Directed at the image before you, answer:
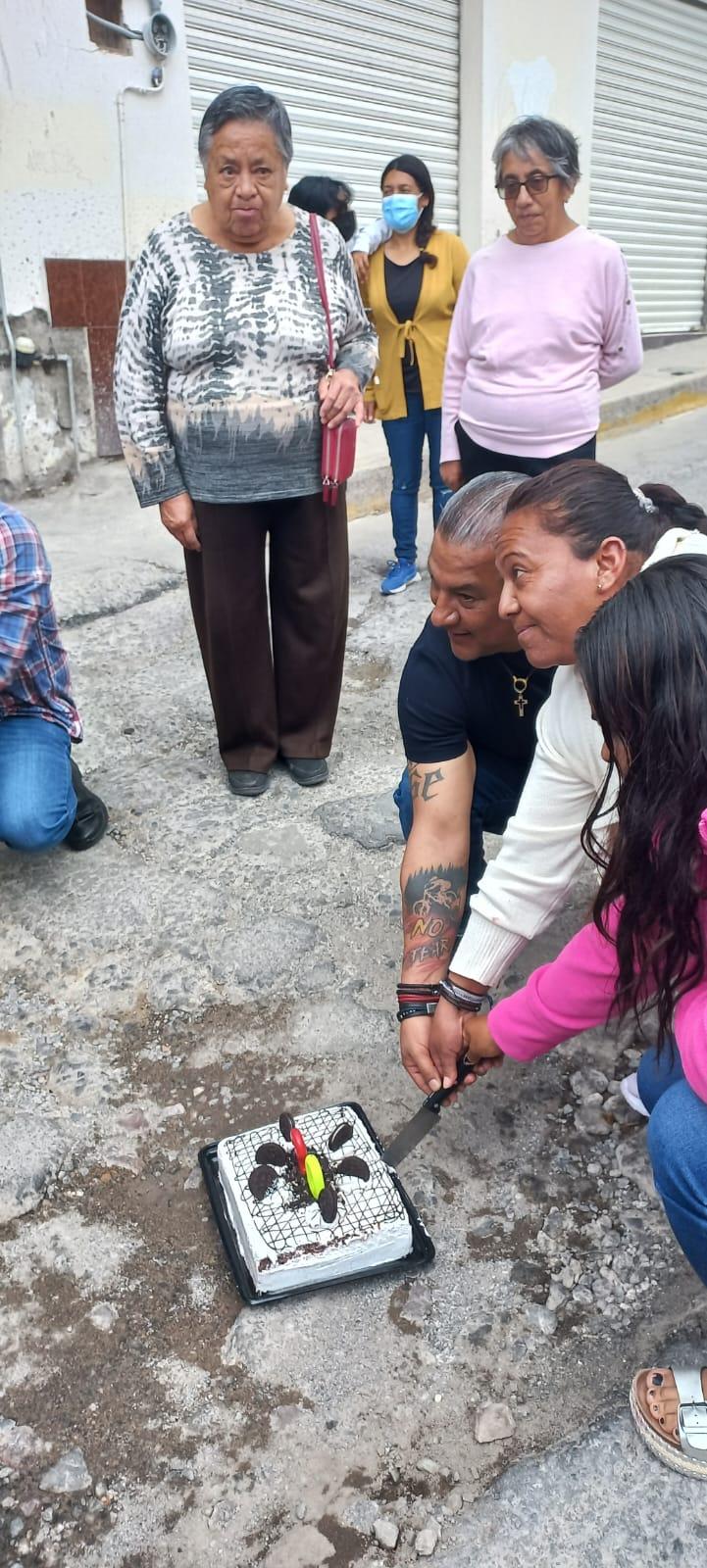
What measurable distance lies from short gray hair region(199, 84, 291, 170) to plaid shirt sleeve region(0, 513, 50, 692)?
0.94 metres

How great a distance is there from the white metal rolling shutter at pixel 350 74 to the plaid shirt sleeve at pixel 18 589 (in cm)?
456

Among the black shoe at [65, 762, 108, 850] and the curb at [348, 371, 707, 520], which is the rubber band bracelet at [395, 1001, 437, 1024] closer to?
the black shoe at [65, 762, 108, 850]

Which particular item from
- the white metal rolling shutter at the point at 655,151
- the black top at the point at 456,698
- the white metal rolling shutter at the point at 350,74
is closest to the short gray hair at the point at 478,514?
the black top at the point at 456,698

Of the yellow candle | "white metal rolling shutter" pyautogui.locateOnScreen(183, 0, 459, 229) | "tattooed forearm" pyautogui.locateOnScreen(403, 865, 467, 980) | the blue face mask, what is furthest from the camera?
"white metal rolling shutter" pyautogui.locateOnScreen(183, 0, 459, 229)

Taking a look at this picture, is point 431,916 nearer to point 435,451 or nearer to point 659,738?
point 659,738

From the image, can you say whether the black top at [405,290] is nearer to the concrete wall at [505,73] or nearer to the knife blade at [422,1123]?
the knife blade at [422,1123]

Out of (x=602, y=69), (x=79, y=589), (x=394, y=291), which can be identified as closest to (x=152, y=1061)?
(x=79, y=589)

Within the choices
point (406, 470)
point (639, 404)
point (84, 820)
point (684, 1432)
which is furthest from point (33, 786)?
point (639, 404)

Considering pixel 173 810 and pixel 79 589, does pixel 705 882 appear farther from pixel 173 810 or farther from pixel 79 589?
pixel 79 589

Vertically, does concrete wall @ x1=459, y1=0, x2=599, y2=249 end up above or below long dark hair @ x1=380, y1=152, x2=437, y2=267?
above

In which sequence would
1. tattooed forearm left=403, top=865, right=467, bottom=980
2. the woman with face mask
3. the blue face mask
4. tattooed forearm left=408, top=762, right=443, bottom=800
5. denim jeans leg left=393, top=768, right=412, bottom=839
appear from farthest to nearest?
the woman with face mask < the blue face mask < denim jeans leg left=393, top=768, right=412, bottom=839 < tattooed forearm left=408, top=762, right=443, bottom=800 < tattooed forearm left=403, top=865, right=467, bottom=980

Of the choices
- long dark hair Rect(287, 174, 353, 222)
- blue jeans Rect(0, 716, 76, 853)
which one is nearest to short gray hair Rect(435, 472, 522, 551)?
blue jeans Rect(0, 716, 76, 853)

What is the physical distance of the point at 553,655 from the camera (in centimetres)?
155

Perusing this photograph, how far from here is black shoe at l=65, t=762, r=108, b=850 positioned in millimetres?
2641
